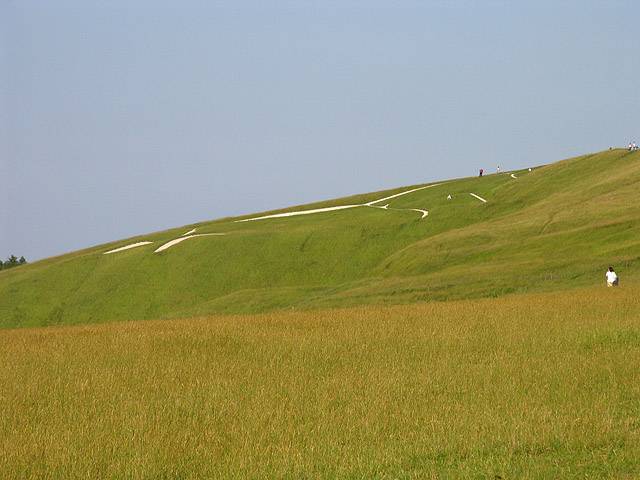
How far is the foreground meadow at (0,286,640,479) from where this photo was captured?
42.5ft

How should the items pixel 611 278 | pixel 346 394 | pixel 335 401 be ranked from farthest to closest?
1. pixel 611 278
2. pixel 346 394
3. pixel 335 401

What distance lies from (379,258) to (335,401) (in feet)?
241

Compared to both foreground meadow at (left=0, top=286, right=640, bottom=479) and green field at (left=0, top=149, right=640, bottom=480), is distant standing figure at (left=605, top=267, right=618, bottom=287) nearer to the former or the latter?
green field at (left=0, top=149, right=640, bottom=480)

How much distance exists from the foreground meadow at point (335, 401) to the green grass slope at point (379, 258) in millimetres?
27712

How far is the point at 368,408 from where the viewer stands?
1620cm

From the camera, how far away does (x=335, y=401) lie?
55.6 feet

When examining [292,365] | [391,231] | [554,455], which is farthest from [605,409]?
[391,231]

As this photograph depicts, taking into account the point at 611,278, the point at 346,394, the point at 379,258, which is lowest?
the point at 611,278

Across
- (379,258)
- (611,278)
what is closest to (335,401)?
(611,278)

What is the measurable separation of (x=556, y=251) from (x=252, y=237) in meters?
43.8

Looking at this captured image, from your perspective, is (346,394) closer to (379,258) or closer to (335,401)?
(335,401)

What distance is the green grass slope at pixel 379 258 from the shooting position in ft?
188

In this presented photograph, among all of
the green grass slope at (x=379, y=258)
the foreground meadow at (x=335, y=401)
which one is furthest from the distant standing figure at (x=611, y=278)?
the foreground meadow at (x=335, y=401)

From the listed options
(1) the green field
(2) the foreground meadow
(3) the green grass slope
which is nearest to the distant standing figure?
(1) the green field
